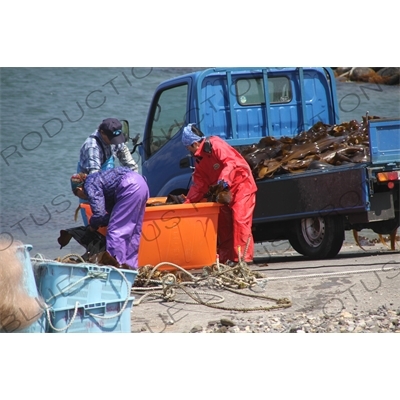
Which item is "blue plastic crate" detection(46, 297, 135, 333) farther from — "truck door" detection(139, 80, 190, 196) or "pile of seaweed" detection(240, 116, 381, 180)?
"truck door" detection(139, 80, 190, 196)

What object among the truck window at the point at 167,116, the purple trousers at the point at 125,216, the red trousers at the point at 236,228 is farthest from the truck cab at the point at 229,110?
the purple trousers at the point at 125,216

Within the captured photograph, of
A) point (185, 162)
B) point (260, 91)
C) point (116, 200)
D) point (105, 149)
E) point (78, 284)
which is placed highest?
point (260, 91)

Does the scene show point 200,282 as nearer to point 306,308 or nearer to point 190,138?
point 306,308

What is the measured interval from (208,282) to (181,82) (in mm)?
3264

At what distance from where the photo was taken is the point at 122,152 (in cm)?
884

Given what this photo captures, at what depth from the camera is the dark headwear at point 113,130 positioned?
8.59m

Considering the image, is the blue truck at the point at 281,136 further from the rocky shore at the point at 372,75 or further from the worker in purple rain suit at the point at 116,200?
the rocky shore at the point at 372,75

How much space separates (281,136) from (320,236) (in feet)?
4.93

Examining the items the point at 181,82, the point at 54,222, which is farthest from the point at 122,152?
the point at 54,222

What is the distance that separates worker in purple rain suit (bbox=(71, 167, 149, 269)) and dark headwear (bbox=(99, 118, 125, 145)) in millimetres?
440

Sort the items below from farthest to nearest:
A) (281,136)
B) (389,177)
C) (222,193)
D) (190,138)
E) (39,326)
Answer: (281,136) → (190,138) → (389,177) → (222,193) → (39,326)

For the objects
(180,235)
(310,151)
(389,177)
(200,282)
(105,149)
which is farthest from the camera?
(310,151)

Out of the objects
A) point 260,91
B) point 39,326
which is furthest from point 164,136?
point 39,326

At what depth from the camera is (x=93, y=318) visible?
20.7 feet
